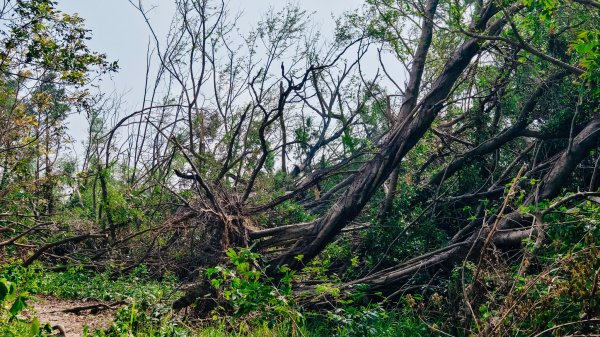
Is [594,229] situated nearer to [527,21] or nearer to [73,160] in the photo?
[527,21]

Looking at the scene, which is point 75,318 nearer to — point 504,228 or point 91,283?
point 91,283

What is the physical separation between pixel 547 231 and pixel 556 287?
1329 mm

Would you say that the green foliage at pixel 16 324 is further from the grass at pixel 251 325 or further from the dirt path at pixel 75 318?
the dirt path at pixel 75 318

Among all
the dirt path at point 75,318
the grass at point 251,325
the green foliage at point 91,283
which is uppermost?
the green foliage at point 91,283

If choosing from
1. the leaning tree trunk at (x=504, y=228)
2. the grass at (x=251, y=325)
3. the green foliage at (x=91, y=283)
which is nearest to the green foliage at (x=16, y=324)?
the grass at (x=251, y=325)

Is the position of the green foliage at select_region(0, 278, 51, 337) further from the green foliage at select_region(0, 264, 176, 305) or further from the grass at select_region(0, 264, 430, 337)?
the green foliage at select_region(0, 264, 176, 305)

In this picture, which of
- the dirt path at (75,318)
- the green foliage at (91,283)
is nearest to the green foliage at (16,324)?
the dirt path at (75,318)

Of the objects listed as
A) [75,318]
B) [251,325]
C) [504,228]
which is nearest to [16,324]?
[75,318]

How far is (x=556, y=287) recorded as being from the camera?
13.0ft

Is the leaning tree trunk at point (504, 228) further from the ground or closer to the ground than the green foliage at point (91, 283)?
closer to the ground

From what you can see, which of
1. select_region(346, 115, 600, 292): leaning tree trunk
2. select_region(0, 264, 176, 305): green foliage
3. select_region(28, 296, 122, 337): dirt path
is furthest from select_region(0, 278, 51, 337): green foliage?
select_region(346, 115, 600, 292): leaning tree trunk

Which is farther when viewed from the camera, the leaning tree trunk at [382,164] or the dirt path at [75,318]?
the leaning tree trunk at [382,164]

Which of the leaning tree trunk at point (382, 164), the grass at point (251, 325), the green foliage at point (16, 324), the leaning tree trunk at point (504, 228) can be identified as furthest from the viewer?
the leaning tree trunk at point (382, 164)

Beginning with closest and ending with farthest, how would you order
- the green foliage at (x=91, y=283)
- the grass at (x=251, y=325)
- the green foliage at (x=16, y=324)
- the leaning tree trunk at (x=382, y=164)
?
1. the green foliage at (x=16, y=324)
2. the grass at (x=251, y=325)
3. the leaning tree trunk at (x=382, y=164)
4. the green foliage at (x=91, y=283)
